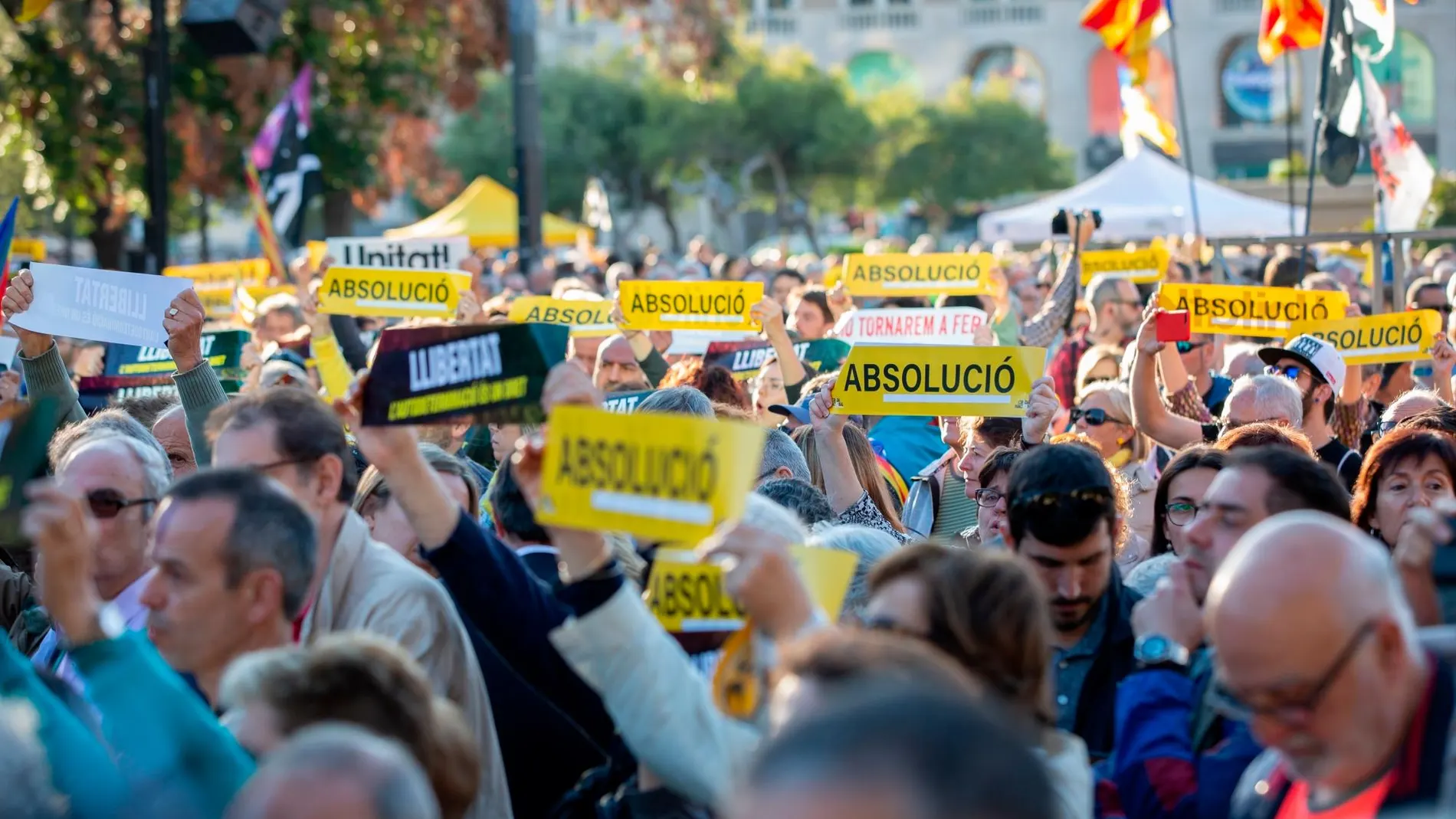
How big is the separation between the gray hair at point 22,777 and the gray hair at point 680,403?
3.13 m

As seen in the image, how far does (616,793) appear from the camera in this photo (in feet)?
11.6

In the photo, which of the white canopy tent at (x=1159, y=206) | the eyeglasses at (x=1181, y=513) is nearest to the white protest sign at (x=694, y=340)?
the eyeglasses at (x=1181, y=513)

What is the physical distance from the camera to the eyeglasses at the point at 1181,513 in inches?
198

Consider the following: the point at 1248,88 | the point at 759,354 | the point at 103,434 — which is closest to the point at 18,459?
the point at 103,434

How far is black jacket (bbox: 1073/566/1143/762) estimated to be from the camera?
12.8 feet

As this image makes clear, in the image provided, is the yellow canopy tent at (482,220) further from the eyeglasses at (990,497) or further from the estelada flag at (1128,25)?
the eyeglasses at (990,497)

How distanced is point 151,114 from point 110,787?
11861 millimetres

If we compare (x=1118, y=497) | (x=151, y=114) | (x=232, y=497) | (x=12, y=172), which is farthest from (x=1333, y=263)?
(x=12, y=172)

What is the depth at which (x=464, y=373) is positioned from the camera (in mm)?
3854

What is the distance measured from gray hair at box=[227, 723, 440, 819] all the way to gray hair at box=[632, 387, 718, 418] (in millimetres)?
3271

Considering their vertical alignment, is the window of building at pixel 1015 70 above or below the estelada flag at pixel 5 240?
above

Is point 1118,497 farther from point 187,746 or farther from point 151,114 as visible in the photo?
point 151,114

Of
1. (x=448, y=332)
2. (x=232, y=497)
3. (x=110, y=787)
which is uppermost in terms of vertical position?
(x=448, y=332)

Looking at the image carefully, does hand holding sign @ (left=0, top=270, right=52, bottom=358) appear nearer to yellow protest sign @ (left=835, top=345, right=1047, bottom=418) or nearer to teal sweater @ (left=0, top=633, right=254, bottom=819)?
yellow protest sign @ (left=835, top=345, right=1047, bottom=418)
